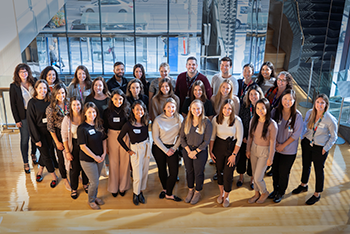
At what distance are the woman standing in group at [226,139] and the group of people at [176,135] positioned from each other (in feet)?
0.04

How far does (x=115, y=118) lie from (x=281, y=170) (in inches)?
91.2

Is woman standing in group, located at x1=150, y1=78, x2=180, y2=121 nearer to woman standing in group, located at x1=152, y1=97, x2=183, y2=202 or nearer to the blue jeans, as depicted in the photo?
woman standing in group, located at x1=152, y1=97, x2=183, y2=202

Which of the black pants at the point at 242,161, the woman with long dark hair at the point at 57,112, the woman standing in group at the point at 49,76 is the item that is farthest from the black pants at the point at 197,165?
the woman standing in group at the point at 49,76

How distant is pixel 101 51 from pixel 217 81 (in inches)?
246

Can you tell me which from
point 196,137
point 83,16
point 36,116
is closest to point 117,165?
point 196,137

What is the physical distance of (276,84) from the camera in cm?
433

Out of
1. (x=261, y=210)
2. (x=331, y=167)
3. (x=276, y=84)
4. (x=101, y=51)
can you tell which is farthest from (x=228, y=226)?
(x=101, y=51)

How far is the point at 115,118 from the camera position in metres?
3.82

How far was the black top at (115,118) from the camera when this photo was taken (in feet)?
12.5

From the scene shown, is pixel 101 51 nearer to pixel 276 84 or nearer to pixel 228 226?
pixel 276 84

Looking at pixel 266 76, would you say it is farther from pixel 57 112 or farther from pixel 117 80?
pixel 57 112

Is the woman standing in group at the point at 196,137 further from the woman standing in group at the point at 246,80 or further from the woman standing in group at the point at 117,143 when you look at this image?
the woman standing in group at the point at 246,80

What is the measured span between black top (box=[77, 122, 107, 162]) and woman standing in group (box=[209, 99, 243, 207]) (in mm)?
1439

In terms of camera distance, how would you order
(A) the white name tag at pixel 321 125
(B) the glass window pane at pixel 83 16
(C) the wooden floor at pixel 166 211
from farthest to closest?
(B) the glass window pane at pixel 83 16 < (A) the white name tag at pixel 321 125 < (C) the wooden floor at pixel 166 211
